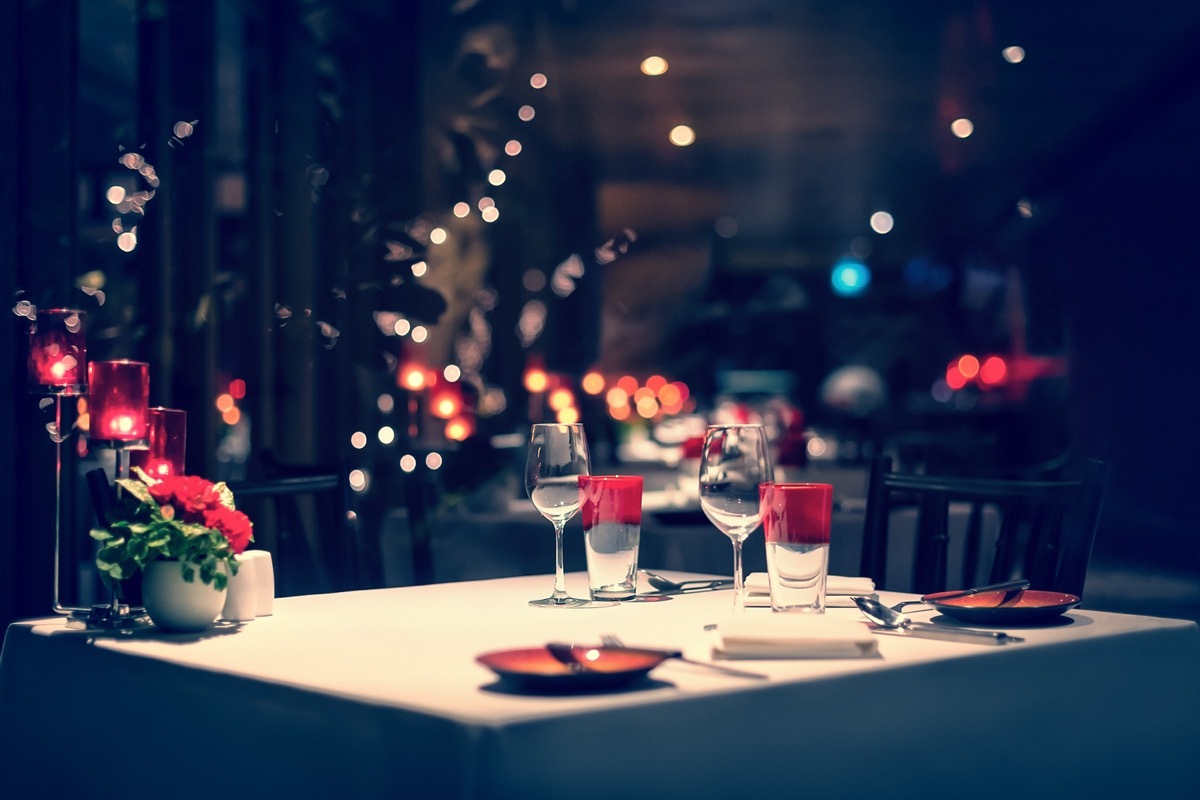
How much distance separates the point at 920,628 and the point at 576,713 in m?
0.57

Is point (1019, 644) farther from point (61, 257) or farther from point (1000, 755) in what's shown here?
point (61, 257)

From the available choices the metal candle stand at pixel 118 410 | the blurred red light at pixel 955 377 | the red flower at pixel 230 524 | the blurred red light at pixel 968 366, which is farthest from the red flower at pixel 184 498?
the blurred red light at pixel 955 377

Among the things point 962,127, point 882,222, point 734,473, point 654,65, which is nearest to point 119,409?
point 734,473

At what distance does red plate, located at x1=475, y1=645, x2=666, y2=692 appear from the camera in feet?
3.39

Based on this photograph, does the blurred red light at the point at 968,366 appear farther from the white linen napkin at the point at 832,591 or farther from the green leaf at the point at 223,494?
the green leaf at the point at 223,494

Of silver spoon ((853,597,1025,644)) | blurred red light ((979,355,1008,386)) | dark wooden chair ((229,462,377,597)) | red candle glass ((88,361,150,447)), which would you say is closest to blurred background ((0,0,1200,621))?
dark wooden chair ((229,462,377,597))

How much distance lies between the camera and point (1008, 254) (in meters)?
18.0

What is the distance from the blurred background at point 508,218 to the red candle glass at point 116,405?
0.69m

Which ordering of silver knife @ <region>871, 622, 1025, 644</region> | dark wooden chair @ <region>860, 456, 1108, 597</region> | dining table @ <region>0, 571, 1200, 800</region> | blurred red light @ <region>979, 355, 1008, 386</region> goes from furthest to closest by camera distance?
blurred red light @ <region>979, 355, 1008, 386</region> → dark wooden chair @ <region>860, 456, 1108, 597</region> → silver knife @ <region>871, 622, 1025, 644</region> → dining table @ <region>0, 571, 1200, 800</region>

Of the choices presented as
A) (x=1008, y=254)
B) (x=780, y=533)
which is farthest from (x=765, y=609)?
(x=1008, y=254)

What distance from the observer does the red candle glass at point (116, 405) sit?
1534 mm

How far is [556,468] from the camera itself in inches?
63.6

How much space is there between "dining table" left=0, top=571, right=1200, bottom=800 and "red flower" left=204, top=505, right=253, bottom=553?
10 centimetres

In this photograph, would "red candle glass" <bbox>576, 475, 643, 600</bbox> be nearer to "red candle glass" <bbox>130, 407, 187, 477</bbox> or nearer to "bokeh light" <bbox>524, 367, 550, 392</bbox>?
"red candle glass" <bbox>130, 407, 187, 477</bbox>
